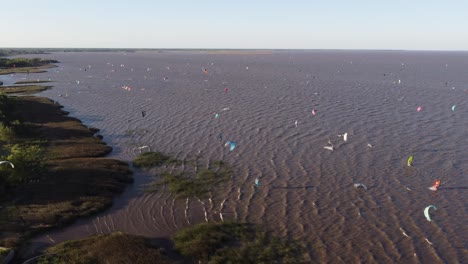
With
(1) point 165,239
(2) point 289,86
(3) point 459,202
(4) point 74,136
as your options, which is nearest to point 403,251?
(3) point 459,202

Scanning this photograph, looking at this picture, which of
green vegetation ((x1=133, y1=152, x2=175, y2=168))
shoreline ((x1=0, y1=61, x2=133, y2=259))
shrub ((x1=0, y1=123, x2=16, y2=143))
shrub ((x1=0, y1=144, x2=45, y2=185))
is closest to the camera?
shoreline ((x1=0, y1=61, x2=133, y2=259))

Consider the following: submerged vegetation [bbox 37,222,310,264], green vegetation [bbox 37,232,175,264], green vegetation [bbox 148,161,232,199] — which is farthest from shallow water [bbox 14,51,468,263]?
green vegetation [bbox 37,232,175,264]

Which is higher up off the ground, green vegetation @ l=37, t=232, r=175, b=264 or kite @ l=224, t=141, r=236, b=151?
kite @ l=224, t=141, r=236, b=151

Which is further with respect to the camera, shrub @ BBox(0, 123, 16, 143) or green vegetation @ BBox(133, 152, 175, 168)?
shrub @ BBox(0, 123, 16, 143)

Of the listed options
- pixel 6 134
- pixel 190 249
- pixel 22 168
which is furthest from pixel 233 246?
pixel 6 134

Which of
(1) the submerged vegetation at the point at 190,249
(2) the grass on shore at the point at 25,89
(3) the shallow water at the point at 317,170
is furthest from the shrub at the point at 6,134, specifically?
(2) the grass on shore at the point at 25,89

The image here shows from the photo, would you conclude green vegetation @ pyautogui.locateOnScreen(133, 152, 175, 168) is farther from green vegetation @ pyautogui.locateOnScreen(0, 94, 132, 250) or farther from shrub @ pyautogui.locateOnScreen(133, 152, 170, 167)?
green vegetation @ pyautogui.locateOnScreen(0, 94, 132, 250)
